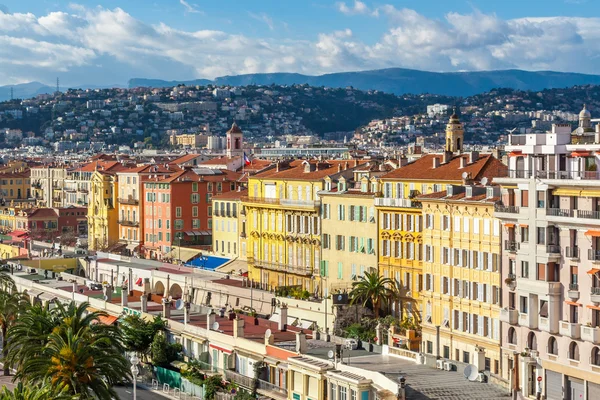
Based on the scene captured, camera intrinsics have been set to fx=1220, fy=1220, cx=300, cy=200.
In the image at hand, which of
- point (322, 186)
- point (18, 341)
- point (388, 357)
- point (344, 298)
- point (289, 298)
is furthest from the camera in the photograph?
point (322, 186)

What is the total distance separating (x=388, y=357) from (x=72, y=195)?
103594 millimetres

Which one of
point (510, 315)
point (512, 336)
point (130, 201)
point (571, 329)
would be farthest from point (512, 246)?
point (130, 201)

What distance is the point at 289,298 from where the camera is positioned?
71.8 meters

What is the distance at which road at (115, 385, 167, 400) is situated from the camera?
57.1 meters

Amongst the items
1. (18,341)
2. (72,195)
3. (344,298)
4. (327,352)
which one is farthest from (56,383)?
(72,195)

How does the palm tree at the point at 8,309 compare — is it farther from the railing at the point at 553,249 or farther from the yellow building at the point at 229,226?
the railing at the point at 553,249

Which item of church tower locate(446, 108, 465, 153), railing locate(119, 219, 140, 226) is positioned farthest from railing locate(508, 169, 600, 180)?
railing locate(119, 219, 140, 226)

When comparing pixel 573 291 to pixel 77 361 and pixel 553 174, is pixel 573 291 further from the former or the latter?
pixel 77 361

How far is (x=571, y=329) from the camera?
48.2 metres

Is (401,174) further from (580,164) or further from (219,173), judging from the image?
(219,173)

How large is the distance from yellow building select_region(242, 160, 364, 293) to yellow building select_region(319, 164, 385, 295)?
1.24 m

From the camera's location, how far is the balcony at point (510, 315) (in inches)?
2040

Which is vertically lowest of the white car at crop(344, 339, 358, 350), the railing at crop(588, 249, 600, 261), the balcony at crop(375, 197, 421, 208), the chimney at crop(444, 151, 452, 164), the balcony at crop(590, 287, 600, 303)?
the white car at crop(344, 339, 358, 350)

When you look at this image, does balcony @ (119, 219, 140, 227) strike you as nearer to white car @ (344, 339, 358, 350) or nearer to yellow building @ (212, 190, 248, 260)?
yellow building @ (212, 190, 248, 260)
